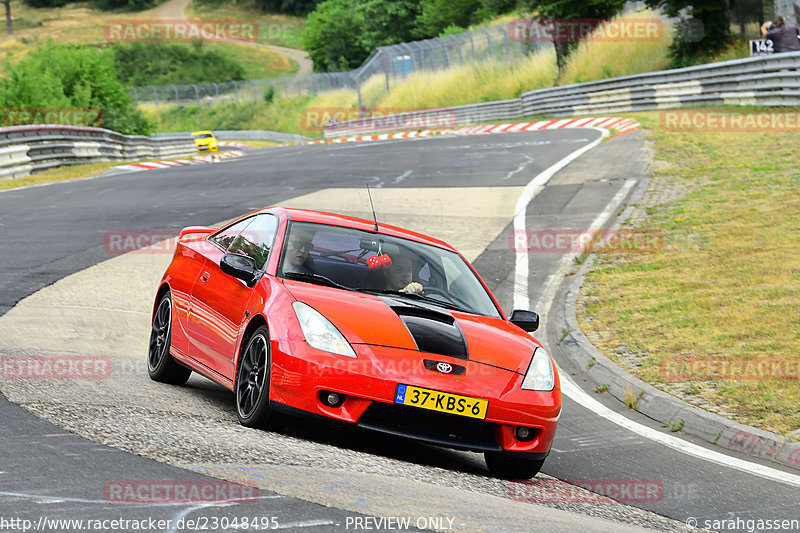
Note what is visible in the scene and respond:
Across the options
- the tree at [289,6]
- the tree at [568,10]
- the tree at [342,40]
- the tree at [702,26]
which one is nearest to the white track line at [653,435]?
the tree at [702,26]

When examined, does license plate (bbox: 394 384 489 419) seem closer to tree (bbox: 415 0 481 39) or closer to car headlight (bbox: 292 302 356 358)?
car headlight (bbox: 292 302 356 358)

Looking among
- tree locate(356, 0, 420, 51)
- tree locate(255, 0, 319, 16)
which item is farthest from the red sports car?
tree locate(255, 0, 319, 16)

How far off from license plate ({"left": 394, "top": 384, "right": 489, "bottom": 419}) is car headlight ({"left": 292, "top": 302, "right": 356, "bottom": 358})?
1.20 feet

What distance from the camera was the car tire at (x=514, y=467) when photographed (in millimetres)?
5930

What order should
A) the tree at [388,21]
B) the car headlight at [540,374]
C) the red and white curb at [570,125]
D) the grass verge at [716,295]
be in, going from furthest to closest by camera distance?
the tree at [388,21], the red and white curb at [570,125], the grass verge at [716,295], the car headlight at [540,374]

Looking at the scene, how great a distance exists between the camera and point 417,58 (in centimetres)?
5416

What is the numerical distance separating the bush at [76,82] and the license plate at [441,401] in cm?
2883

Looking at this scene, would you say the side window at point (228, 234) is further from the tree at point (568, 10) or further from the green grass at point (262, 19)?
the green grass at point (262, 19)

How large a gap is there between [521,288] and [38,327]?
6.04m

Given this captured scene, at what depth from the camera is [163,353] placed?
755 centimetres

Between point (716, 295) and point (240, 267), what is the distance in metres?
5.99

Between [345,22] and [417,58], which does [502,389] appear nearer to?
[417,58]

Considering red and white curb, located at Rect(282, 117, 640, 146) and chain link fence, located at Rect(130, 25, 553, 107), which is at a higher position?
chain link fence, located at Rect(130, 25, 553, 107)

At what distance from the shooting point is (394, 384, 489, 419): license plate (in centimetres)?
560
